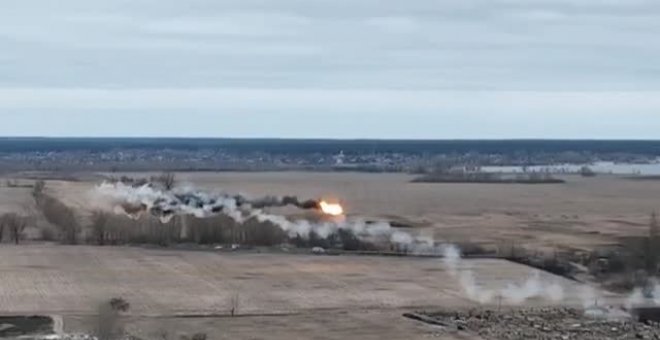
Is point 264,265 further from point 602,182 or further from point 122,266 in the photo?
point 602,182

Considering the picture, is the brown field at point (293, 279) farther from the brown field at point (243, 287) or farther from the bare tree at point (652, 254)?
the bare tree at point (652, 254)

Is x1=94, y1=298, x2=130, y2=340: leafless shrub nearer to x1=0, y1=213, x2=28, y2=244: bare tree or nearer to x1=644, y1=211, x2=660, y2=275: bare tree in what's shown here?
x1=644, y1=211, x2=660, y2=275: bare tree

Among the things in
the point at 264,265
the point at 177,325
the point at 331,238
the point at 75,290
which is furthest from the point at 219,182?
the point at 177,325

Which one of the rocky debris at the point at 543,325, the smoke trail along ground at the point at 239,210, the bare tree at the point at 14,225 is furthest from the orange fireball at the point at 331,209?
the rocky debris at the point at 543,325

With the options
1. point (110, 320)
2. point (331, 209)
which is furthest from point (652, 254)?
point (331, 209)

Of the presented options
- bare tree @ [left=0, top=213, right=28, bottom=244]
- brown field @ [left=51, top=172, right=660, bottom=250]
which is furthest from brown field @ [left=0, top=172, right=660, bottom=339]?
bare tree @ [left=0, top=213, right=28, bottom=244]
